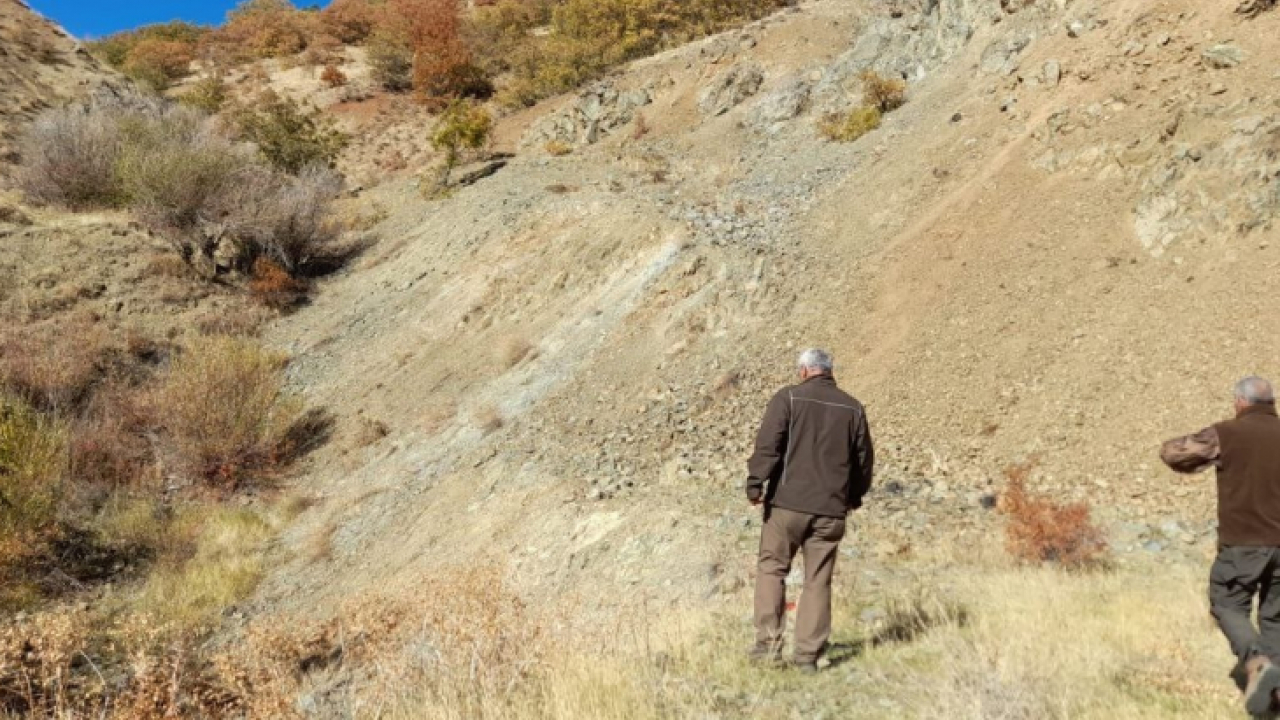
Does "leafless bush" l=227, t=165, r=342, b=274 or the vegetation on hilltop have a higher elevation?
the vegetation on hilltop

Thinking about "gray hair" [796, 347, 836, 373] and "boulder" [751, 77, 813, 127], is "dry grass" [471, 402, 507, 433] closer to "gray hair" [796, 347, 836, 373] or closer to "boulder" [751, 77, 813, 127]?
"gray hair" [796, 347, 836, 373]

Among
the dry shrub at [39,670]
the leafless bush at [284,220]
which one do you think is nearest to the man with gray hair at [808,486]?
the dry shrub at [39,670]

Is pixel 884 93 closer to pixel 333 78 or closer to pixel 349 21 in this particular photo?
pixel 333 78

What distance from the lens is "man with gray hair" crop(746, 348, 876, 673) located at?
15.3 ft

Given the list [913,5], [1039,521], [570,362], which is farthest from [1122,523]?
[913,5]

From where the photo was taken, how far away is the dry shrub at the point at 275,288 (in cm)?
2144

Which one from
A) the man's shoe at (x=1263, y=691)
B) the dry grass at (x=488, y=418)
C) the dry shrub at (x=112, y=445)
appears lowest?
the dry grass at (x=488, y=418)

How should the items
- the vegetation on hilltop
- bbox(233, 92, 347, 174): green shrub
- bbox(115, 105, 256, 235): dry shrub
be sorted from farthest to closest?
the vegetation on hilltop, bbox(233, 92, 347, 174): green shrub, bbox(115, 105, 256, 235): dry shrub

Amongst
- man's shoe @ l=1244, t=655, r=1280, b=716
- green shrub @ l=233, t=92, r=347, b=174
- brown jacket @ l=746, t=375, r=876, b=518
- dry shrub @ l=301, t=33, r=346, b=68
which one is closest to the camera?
man's shoe @ l=1244, t=655, r=1280, b=716

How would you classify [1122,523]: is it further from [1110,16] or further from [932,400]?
[1110,16]

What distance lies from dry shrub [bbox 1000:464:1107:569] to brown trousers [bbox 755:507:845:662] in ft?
11.0

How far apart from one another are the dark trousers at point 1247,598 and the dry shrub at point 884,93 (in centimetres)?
1717

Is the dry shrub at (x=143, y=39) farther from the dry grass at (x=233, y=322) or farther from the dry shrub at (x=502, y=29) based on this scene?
the dry grass at (x=233, y=322)

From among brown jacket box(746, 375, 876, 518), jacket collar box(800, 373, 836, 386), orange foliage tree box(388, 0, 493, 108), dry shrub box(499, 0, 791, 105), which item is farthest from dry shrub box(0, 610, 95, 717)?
orange foliage tree box(388, 0, 493, 108)
